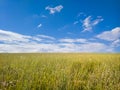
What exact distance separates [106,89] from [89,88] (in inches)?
15.5

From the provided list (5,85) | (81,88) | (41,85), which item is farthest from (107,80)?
(5,85)

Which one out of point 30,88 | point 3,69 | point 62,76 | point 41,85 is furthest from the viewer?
point 3,69

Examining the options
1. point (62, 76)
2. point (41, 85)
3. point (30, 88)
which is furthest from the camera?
point (62, 76)

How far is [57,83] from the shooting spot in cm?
456

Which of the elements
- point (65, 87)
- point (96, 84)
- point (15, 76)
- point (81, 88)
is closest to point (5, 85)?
point (15, 76)

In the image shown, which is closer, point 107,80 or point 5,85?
point 5,85

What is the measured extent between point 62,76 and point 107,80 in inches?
46.6

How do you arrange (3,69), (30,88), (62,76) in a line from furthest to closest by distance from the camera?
(3,69) → (62,76) → (30,88)

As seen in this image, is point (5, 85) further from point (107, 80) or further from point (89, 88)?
A: point (107, 80)

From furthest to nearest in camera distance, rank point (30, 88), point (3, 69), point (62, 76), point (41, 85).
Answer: point (3, 69) < point (62, 76) < point (41, 85) < point (30, 88)

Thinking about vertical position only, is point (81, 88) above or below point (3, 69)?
below

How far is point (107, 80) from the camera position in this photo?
4.77 m

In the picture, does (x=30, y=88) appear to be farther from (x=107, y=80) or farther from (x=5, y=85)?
(x=107, y=80)

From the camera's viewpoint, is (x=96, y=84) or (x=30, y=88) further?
(x=96, y=84)
